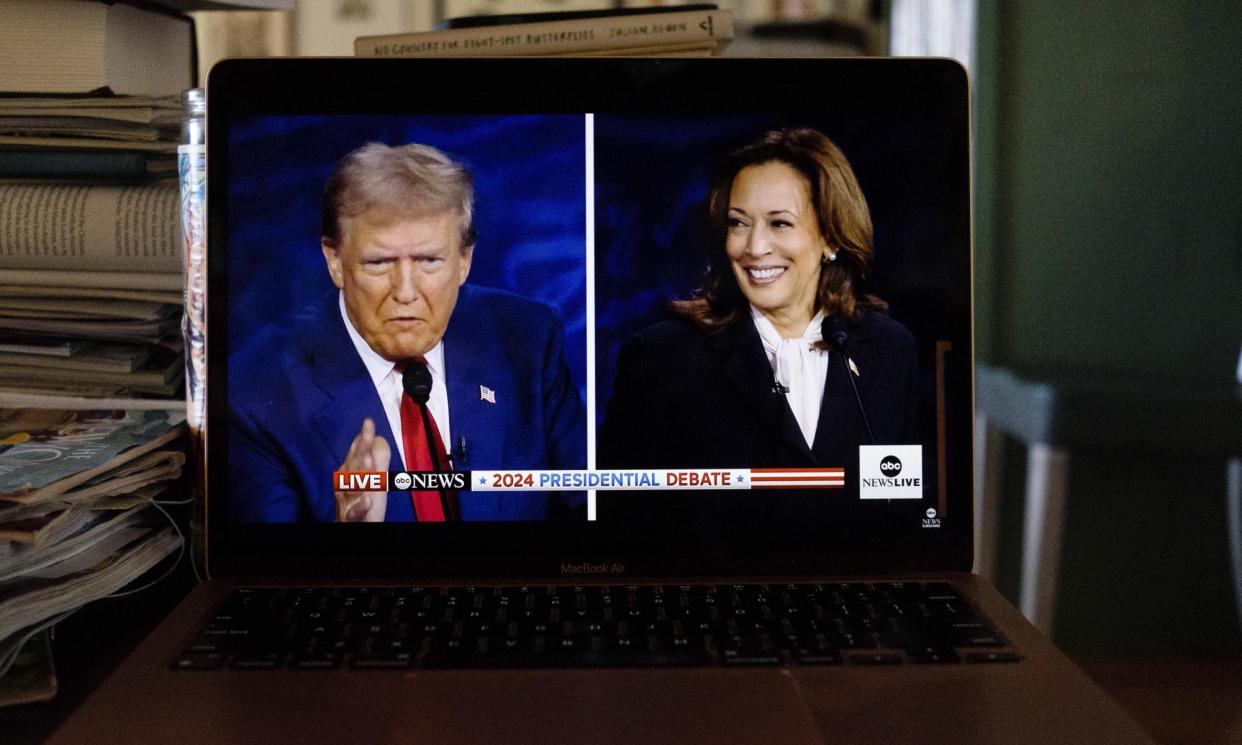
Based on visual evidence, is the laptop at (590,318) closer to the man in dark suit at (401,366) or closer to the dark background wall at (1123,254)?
the man in dark suit at (401,366)

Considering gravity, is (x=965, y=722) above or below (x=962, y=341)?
below

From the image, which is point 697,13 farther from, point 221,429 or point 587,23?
point 221,429

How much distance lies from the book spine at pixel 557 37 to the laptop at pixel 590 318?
0.15ft


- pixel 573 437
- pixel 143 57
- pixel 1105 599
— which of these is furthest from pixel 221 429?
pixel 1105 599

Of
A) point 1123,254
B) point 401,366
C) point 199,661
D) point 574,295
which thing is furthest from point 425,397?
point 1123,254

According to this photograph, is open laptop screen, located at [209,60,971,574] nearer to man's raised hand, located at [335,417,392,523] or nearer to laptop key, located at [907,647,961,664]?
man's raised hand, located at [335,417,392,523]

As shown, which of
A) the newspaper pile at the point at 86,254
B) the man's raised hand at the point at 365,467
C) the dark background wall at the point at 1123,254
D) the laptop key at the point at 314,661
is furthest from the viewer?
the dark background wall at the point at 1123,254

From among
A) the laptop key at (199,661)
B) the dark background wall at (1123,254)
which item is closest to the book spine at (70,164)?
the laptop key at (199,661)

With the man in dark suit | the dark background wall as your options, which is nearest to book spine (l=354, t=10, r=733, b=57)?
the man in dark suit

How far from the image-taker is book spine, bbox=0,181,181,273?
832 mm

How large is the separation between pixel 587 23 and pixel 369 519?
1.36 feet

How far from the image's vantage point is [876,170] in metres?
0.73

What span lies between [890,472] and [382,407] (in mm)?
373

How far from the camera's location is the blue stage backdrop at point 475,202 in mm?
725
